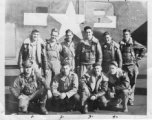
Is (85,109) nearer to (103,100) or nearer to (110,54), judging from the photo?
(103,100)

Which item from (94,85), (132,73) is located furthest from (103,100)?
(132,73)

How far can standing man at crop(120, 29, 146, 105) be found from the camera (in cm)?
102

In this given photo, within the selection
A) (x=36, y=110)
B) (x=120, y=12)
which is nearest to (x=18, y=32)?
(x=36, y=110)

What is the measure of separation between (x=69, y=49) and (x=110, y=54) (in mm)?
186

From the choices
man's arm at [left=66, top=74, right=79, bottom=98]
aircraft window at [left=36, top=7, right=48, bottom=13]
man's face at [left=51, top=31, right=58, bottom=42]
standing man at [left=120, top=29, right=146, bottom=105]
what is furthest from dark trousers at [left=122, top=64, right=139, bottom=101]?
aircraft window at [left=36, top=7, right=48, bottom=13]

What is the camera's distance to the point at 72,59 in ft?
3.29

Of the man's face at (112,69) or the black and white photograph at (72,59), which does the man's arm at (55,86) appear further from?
the man's face at (112,69)

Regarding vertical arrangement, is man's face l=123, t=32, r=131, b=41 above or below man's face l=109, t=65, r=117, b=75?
above

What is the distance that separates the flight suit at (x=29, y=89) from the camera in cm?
99

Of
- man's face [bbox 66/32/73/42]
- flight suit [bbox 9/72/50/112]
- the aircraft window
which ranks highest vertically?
the aircraft window

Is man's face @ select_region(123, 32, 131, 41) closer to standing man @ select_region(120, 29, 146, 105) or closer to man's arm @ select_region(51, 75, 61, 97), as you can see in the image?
standing man @ select_region(120, 29, 146, 105)

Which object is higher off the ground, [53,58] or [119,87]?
[53,58]
